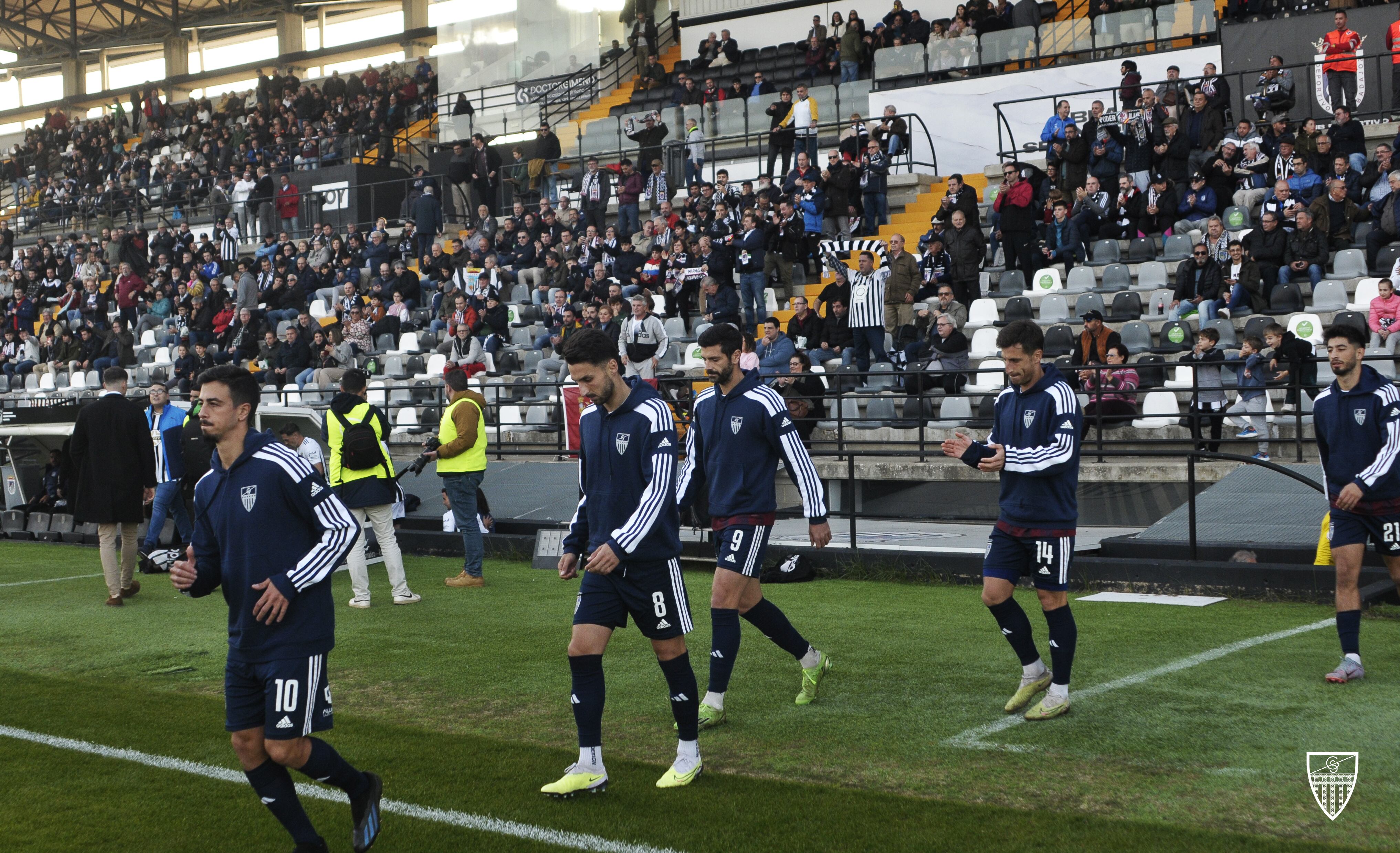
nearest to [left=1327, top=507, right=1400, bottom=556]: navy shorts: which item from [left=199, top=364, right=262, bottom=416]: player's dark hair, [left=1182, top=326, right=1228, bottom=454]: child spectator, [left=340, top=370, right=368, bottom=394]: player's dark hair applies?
[left=199, top=364, right=262, bottom=416]: player's dark hair

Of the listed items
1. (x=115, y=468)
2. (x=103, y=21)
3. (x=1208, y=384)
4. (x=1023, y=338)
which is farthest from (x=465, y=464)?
(x=103, y=21)

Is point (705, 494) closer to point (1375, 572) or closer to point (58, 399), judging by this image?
point (1375, 572)

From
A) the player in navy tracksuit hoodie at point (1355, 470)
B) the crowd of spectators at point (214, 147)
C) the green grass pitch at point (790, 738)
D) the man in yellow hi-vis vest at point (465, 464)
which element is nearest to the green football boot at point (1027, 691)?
the green grass pitch at point (790, 738)

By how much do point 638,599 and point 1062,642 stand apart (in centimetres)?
222

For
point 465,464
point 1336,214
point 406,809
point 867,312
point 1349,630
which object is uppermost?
point 1336,214

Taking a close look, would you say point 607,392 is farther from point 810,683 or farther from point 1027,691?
point 1027,691

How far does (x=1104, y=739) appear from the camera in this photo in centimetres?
580

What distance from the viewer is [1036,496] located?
20.2 ft

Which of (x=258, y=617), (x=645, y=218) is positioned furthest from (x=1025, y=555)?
(x=645, y=218)

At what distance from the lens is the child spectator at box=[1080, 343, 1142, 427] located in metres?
13.5

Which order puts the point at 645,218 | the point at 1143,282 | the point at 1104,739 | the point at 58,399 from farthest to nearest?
1. the point at 645,218
2. the point at 58,399
3. the point at 1143,282
4. the point at 1104,739

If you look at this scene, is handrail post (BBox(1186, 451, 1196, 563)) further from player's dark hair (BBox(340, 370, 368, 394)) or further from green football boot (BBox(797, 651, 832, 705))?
player's dark hair (BBox(340, 370, 368, 394))

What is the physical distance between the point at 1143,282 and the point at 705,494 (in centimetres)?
751

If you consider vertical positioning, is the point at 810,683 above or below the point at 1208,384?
below
